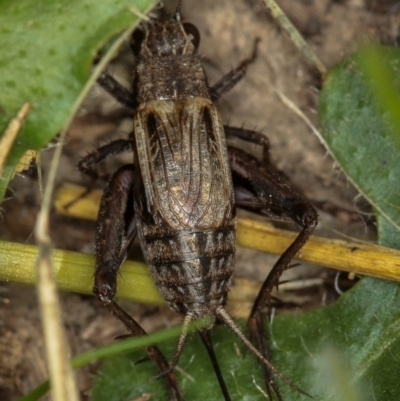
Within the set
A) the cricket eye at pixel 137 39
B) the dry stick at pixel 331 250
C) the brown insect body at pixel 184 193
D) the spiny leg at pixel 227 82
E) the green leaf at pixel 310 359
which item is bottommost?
the green leaf at pixel 310 359

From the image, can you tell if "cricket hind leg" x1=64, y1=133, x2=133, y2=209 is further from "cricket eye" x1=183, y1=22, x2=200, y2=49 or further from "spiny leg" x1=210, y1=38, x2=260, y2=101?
"cricket eye" x1=183, y1=22, x2=200, y2=49

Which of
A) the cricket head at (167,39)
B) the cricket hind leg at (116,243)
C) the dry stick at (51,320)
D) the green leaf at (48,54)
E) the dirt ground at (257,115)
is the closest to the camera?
the dry stick at (51,320)

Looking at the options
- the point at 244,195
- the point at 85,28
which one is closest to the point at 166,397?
the point at 244,195

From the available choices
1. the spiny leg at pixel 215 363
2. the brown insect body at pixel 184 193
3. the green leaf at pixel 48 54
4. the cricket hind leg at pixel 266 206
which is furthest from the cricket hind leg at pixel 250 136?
the spiny leg at pixel 215 363

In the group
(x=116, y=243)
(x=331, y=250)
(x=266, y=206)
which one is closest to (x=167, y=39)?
(x=266, y=206)

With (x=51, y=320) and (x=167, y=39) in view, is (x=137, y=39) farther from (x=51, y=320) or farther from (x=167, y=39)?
(x=51, y=320)

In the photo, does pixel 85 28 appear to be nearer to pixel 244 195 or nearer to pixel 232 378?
pixel 244 195

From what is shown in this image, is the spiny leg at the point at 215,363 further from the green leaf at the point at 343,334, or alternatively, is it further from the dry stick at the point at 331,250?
the dry stick at the point at 331,250
